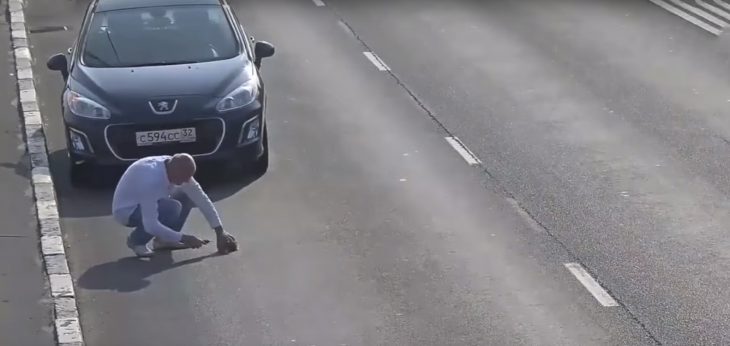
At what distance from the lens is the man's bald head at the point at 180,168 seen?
40.5ft

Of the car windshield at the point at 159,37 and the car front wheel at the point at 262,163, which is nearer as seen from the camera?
the car front wheel at the point at 262,163

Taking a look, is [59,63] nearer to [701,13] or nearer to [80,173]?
[80,173]

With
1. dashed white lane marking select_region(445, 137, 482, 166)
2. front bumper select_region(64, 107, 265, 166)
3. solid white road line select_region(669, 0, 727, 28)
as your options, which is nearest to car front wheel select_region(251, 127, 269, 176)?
front bumper select_region(64, 107, 265, 166)

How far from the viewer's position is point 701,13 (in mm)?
23844

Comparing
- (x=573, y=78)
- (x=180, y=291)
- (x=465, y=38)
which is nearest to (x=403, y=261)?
(x=180, y=291)

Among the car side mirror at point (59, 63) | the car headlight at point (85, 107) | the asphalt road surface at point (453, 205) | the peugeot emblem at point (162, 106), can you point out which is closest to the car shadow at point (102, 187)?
the asphalt road surface at point (453, 205)

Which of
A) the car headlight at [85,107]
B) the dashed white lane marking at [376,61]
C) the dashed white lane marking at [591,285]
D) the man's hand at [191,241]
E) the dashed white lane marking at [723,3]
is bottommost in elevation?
the dashed white lane marking at [723,3]

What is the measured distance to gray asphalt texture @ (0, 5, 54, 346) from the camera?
1092 cm

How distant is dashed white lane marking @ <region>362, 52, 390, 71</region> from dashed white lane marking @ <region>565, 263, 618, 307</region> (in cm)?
765

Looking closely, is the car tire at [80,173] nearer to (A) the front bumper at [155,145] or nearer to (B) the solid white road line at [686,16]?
(A) the front bumper at [155,145]

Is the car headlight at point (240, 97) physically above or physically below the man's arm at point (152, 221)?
below

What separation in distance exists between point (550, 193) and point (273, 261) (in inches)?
121

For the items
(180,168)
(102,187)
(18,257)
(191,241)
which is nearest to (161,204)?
(191,241)

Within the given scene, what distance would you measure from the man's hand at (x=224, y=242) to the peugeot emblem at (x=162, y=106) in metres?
2.04
